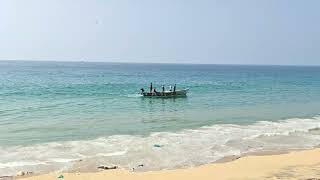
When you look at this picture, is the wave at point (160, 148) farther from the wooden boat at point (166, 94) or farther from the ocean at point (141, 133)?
the wooden boat at point (166, 94)

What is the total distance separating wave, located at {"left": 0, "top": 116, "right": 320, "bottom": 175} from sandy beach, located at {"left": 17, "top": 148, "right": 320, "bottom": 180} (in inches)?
49.1

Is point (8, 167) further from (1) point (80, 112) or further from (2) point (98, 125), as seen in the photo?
(1) point (80, 112)

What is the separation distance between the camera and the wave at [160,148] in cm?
1739

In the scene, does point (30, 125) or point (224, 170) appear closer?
point (224, 170)

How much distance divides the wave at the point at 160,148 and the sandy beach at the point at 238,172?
4.09 feet

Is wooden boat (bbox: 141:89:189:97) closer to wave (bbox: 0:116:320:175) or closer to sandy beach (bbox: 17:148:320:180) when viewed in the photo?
wave (bbox: 0:116:320:175)

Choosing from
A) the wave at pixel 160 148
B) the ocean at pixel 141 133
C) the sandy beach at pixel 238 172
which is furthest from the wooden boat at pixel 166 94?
the sandy beach at pixel 238 172

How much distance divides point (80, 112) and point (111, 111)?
2439 mm

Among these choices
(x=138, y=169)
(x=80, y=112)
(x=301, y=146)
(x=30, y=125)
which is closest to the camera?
(x=138, y=169)

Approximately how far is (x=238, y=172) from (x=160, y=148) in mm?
5358

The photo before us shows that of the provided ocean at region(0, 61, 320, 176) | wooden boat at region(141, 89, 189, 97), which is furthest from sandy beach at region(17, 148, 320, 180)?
wooden boat at region(141, 89, 189, 97)

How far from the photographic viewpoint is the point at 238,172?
51.1 feet

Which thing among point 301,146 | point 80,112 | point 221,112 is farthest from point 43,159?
point 221,112

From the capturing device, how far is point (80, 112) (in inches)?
1359
